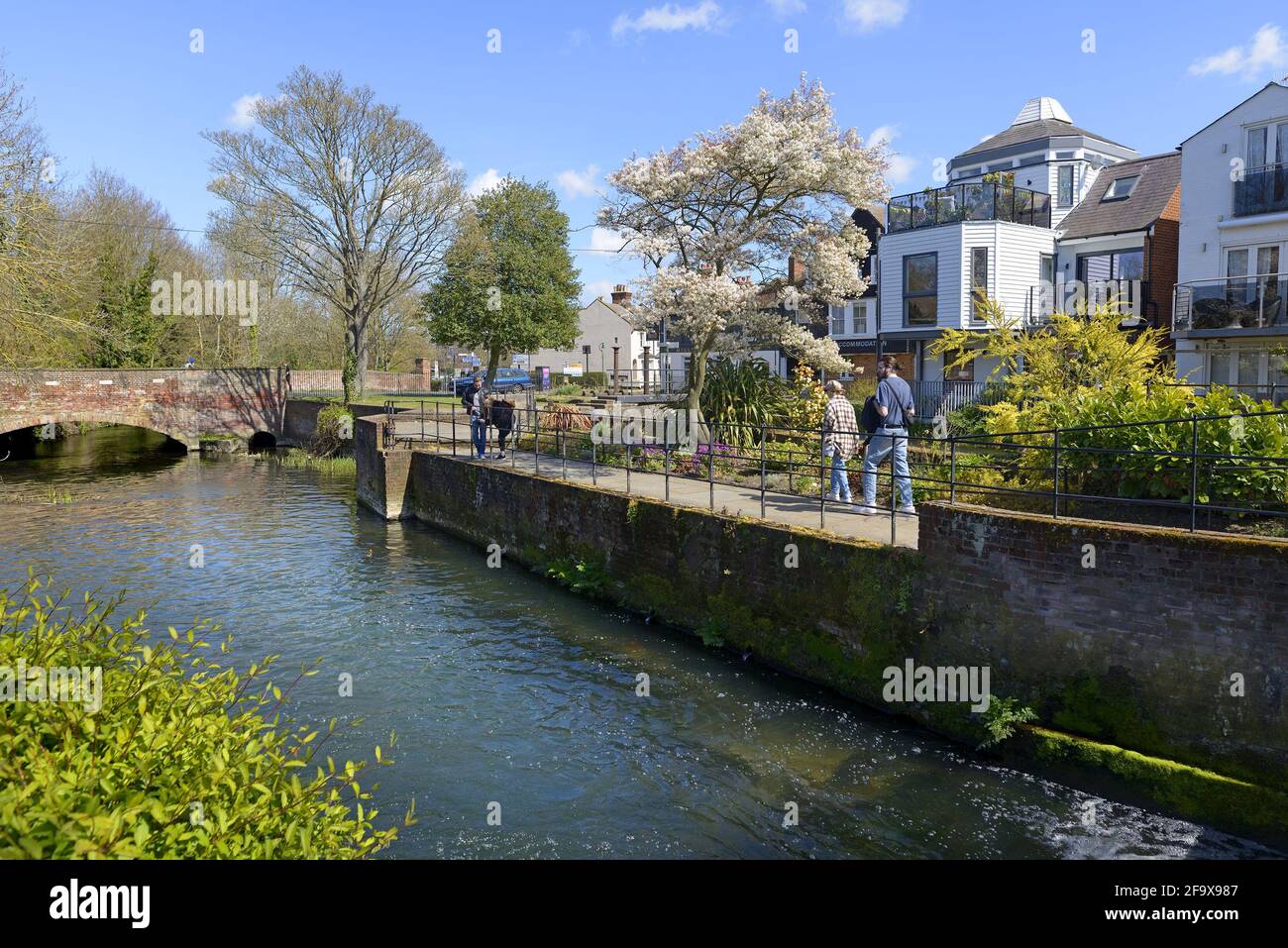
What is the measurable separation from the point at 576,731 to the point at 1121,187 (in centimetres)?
2831

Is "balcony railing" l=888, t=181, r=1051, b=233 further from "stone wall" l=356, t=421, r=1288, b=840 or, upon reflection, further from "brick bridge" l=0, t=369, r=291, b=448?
"brick bridge" l=0, t=369, r=291, b=448

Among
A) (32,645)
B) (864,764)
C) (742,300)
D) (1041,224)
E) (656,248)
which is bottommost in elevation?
(864,764)

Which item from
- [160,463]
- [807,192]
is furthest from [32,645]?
[160,463]

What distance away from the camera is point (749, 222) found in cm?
1892

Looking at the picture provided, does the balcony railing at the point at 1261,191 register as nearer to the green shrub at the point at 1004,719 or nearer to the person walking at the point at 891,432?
the person walking at the point at 891,432

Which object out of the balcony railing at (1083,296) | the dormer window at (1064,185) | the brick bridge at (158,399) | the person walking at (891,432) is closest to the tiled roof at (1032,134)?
the dormer window at (1064,185)

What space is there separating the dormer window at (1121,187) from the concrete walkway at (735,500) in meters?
20.8

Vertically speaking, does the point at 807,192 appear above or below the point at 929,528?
above

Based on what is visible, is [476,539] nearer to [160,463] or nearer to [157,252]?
[160,463]

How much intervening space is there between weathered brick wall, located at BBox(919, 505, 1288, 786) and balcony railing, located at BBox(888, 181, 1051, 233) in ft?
72.4

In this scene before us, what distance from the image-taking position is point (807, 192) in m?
18.4

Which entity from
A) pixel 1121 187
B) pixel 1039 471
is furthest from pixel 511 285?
pixel 1039 471

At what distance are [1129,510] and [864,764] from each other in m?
4.25
